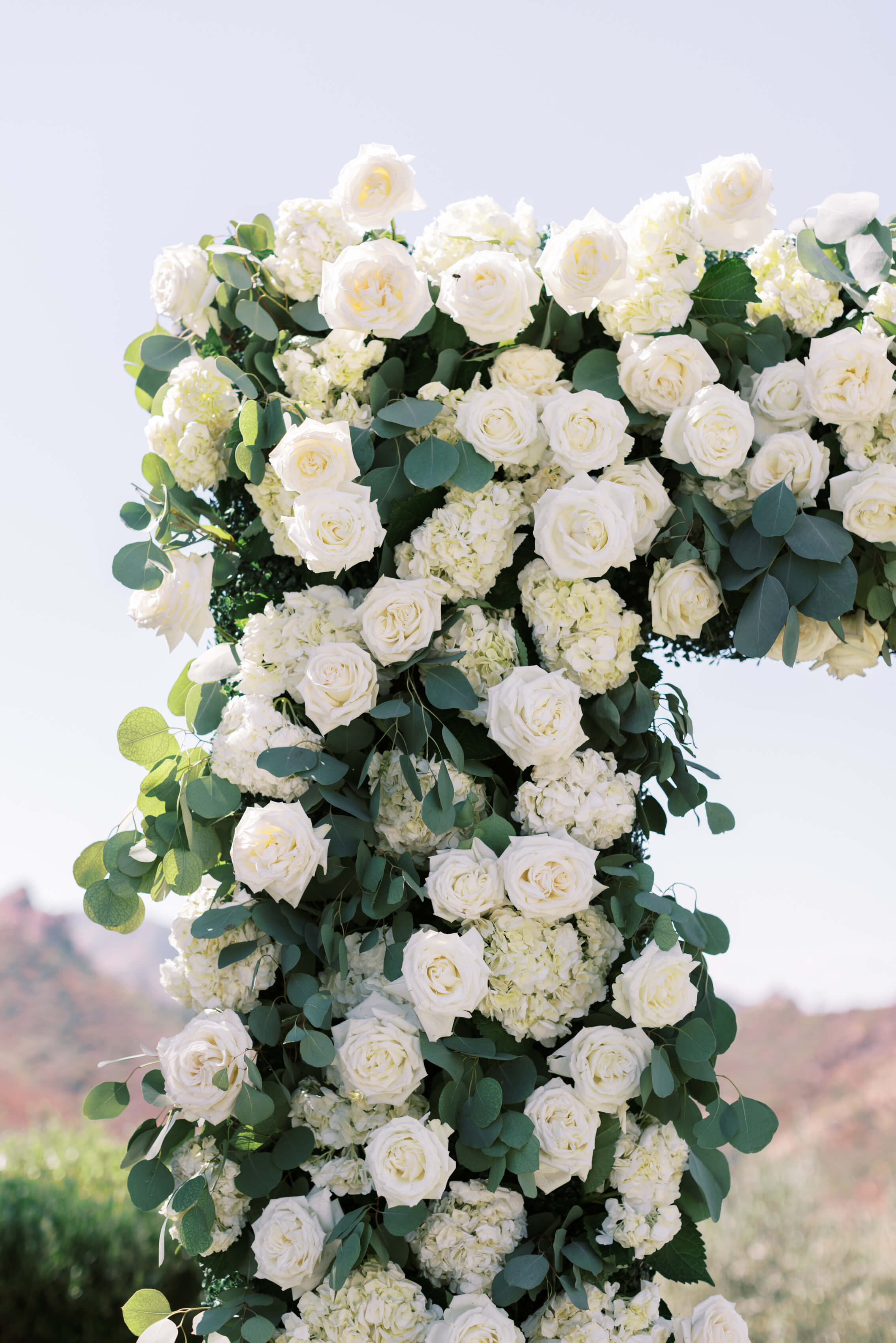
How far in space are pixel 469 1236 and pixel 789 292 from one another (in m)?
1.58

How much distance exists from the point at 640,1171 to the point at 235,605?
1.13m

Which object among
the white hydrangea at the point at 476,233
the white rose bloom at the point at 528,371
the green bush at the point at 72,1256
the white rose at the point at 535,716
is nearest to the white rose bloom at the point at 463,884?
the white rose at the point at 535,716

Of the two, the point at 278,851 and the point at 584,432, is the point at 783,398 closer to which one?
the point at 584,432

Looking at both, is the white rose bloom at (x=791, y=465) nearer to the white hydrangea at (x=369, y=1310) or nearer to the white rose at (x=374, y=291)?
the white rose at (x=374, y=291)

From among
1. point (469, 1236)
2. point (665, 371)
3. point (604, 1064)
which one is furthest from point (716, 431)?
point (469, 1236)

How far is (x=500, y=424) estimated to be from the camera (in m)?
1.47

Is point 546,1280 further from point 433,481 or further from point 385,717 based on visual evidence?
point 433,481

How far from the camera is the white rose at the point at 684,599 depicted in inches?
61.2

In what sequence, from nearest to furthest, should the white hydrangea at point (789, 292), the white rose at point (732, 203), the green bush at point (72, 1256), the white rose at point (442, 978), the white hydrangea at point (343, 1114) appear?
the white rose at point (442, 978) → the white hydrangea at point (343, 1114) → the white rose at point (732, 203) → the white hydrangea at point (789, 292) → the green bush at point (72, 1256)

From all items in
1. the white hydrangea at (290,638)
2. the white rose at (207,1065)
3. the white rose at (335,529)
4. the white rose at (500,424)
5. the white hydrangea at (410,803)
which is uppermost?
the white rose at (500,424)

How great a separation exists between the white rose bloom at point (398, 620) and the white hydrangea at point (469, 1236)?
Answer: 2.57 ft

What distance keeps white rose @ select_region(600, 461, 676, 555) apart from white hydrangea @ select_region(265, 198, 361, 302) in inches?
23.1

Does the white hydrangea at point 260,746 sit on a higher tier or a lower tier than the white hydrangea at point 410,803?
higher

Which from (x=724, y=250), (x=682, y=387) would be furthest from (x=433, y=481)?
(x=724, y=250)
